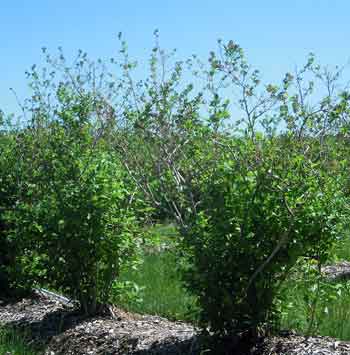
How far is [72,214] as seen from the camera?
262 inches

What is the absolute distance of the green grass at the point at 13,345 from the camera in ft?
19.0

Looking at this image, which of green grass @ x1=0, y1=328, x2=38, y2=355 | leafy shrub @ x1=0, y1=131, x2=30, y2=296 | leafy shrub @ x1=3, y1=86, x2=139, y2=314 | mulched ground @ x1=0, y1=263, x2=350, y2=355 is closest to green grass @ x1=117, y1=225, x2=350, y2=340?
mulched ground @ x1=0, y1=263, x2=350, y2=355

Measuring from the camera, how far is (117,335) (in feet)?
20.5

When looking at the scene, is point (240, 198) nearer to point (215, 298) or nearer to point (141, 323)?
point (215, 298)

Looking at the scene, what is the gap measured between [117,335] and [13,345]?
88cm

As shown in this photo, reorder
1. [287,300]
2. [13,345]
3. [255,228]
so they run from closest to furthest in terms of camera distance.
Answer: [255,228] < [287,300] < [13,345]

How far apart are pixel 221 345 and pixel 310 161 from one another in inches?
59.3

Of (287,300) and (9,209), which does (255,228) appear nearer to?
(287,300)

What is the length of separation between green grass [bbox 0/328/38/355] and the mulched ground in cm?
19

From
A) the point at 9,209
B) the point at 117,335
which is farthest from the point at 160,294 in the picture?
the point at 9,209

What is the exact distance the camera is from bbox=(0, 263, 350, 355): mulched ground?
5.28 metres

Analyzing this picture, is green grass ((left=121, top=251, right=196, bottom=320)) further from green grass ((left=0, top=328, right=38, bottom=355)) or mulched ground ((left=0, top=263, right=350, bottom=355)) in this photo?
green grass ((left=0, top=328, right=38, bottom=355))

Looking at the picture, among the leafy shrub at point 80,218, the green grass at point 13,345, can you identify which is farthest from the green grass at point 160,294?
the green grass at point 13,345

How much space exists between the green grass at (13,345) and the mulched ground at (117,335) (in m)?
0.19
